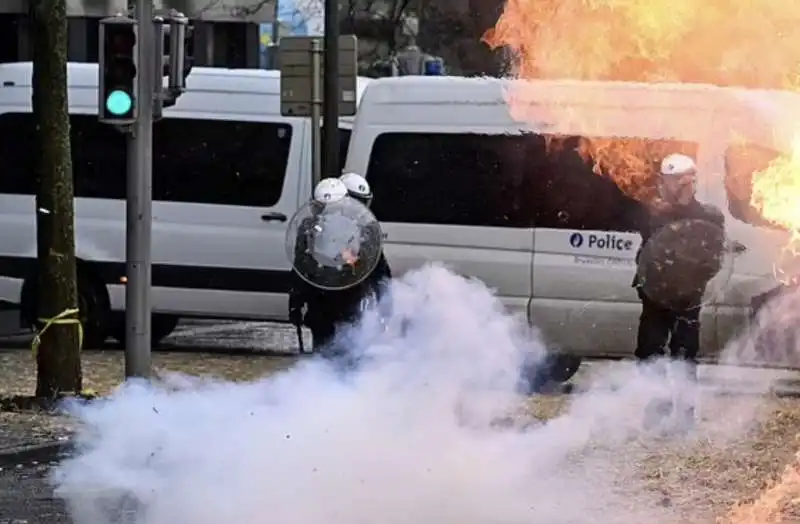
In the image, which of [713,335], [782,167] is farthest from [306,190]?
[782,167]

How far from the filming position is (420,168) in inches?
508

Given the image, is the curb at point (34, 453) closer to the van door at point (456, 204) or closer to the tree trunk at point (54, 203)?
the tree trunk at point (54, 203)

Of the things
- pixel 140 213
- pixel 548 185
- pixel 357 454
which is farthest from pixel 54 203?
pixel 357 454

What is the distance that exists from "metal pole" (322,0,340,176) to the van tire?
7.41ft

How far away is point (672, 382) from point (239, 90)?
6009mm

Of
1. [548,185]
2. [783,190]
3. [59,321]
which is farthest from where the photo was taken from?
[548,185]

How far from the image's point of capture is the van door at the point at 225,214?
1390 centimetres

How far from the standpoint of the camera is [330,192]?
30.6ft

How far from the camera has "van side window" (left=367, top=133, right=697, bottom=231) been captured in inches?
482

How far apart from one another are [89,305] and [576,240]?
14.5 feet

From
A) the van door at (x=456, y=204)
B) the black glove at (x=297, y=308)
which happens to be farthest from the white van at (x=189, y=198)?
the black glove at (x=297, y=308)

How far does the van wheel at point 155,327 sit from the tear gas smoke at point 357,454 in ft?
19.5

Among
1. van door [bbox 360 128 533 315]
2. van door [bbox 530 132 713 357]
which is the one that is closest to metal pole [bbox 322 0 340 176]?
van door [bbox 360 128 533 315]

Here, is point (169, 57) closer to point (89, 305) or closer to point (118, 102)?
point (118, 102)
